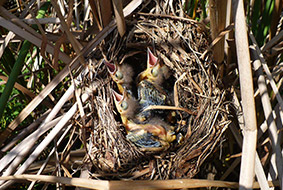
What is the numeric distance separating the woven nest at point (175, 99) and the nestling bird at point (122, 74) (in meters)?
0.02

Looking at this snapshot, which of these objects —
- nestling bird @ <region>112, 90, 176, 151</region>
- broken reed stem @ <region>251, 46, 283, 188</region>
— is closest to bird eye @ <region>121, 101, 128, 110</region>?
nestling bird @ <region>112, 90, 176, 151</region>

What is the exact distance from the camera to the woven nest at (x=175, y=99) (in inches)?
42.9

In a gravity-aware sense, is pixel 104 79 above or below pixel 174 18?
below

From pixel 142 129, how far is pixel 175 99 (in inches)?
5.7

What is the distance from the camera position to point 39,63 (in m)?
1.56

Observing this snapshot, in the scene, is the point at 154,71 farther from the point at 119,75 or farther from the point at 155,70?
the point at 119,75

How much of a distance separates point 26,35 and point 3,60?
337mm

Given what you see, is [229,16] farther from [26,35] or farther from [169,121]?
[26,35]

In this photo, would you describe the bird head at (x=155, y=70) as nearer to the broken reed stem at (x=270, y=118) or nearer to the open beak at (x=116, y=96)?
the open beak at (x=116, y=96)

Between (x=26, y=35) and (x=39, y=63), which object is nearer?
(x=26, y=35)

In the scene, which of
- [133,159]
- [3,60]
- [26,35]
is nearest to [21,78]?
[3,60]

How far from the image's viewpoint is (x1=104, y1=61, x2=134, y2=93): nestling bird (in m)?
1.13

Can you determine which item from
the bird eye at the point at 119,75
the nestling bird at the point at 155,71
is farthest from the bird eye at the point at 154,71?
the bird eye at the point at 119,75

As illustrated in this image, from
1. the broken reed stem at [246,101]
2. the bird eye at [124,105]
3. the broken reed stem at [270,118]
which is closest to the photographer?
the broken reed stem at [246,101]
